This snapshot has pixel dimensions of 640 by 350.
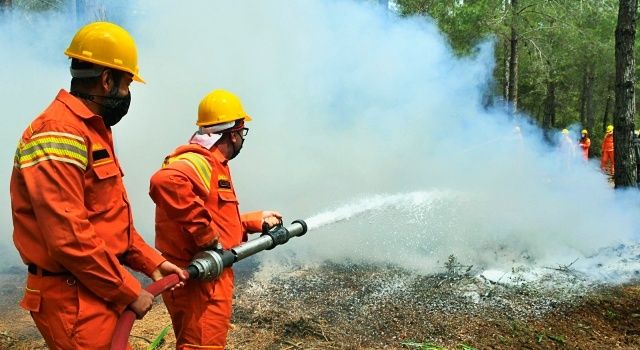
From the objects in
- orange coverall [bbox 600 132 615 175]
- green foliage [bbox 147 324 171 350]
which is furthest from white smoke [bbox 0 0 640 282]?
orange coverall [bbox 600 132 615 175]

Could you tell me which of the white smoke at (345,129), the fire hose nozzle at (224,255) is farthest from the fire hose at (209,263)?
the white smoke at (345,129)

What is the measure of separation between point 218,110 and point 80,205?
1477 millimetres

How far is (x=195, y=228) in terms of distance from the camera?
269 centimetres

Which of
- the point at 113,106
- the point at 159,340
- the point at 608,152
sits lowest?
the point at 608,152

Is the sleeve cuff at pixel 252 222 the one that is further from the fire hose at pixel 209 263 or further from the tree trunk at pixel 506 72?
the tree trunk at pixel 506 72

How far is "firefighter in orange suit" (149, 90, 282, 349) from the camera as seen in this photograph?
2707 millimetres

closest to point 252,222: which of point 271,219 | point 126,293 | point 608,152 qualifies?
point 271,219

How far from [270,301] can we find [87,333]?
114 inches

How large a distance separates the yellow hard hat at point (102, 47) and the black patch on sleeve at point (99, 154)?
388 millimetres

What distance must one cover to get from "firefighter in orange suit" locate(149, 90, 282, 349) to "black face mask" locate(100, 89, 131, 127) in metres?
0.57

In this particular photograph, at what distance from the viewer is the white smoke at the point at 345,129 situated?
251 inches

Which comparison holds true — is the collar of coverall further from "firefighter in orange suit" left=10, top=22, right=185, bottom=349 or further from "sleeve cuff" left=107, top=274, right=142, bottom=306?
"sleeve cuff" left=107, top=274, right=142, bottom=306

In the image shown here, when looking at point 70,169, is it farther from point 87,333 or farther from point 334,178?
point 334,178

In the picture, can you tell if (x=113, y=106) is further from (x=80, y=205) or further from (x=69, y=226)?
(x=69, y=226)
